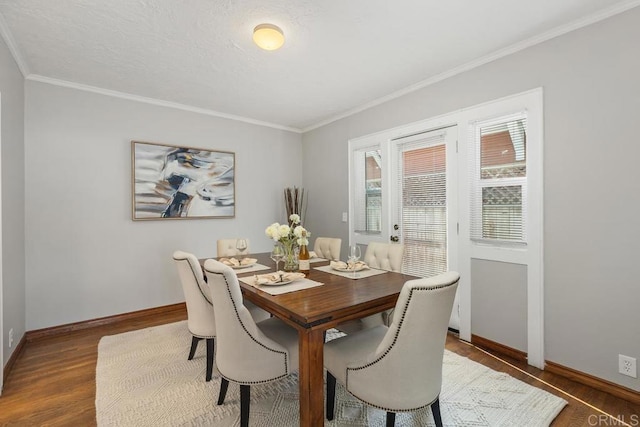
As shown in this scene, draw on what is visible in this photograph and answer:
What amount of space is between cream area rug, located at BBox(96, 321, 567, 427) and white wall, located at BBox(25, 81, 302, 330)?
3.63 ft

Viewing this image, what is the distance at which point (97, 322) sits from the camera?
129 inches

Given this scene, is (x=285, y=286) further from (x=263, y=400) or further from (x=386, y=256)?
(x=386, y=256)

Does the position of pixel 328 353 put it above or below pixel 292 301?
below

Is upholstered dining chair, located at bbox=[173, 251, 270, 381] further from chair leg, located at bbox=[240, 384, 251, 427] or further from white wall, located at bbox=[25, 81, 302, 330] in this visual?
white wall, located at bbox=[25, 81, 302, 330]

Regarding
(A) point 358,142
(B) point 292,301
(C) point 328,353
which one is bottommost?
(C) point 328,353

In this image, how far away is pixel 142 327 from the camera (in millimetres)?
3229

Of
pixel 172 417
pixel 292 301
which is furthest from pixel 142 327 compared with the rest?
pixel 292 301

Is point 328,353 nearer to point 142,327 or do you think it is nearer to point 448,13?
point 448,13

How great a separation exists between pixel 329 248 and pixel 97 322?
8.77 feet

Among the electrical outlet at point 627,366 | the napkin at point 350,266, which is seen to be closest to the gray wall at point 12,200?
the napkin at point 350,266

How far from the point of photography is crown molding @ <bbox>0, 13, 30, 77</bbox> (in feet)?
7.08

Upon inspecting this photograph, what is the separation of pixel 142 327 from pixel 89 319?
0.59 m

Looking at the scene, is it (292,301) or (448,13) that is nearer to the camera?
(292,301)

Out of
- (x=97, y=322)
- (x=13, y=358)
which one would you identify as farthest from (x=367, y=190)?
(x=13, y=358)
